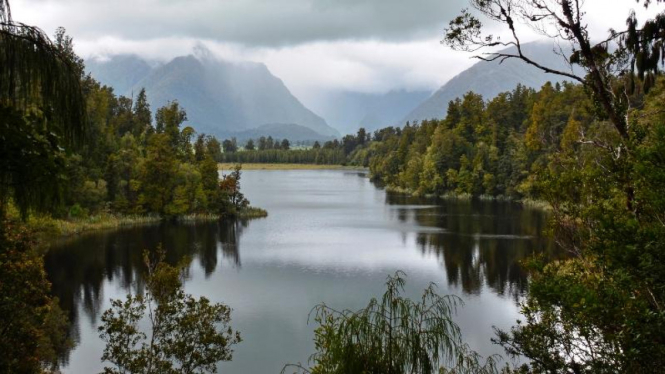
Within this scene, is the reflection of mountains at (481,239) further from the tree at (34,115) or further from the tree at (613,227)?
the tree at (34,115)

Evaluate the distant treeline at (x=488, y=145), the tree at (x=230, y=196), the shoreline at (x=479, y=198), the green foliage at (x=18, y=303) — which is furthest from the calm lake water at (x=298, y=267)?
the distant treeline at (x=488, y=145)

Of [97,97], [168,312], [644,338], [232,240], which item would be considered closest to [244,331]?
[168,312]

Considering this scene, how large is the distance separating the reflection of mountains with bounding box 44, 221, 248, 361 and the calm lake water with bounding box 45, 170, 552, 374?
0.08m

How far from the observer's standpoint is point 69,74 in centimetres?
469

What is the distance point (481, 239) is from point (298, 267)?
59.3 ft

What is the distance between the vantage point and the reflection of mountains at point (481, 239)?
34719 millimetres

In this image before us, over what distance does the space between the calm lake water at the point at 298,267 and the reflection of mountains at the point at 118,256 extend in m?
0.08

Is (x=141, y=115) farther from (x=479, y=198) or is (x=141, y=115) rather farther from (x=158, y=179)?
(x=479, y=198)

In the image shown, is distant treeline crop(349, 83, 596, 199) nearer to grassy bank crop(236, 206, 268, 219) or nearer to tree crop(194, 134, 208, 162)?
grassy bank crop(236, 206, 268, 219)

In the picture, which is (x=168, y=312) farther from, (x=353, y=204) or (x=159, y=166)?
(x=353, y=204)

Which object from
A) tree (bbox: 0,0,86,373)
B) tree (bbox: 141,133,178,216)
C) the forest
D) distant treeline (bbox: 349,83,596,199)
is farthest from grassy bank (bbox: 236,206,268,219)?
tree (bbox: 0,0,86,373)

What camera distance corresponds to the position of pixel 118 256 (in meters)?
40.2

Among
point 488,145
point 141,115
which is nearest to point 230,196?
point 141,115

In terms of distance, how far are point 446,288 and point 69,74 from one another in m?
29.8
